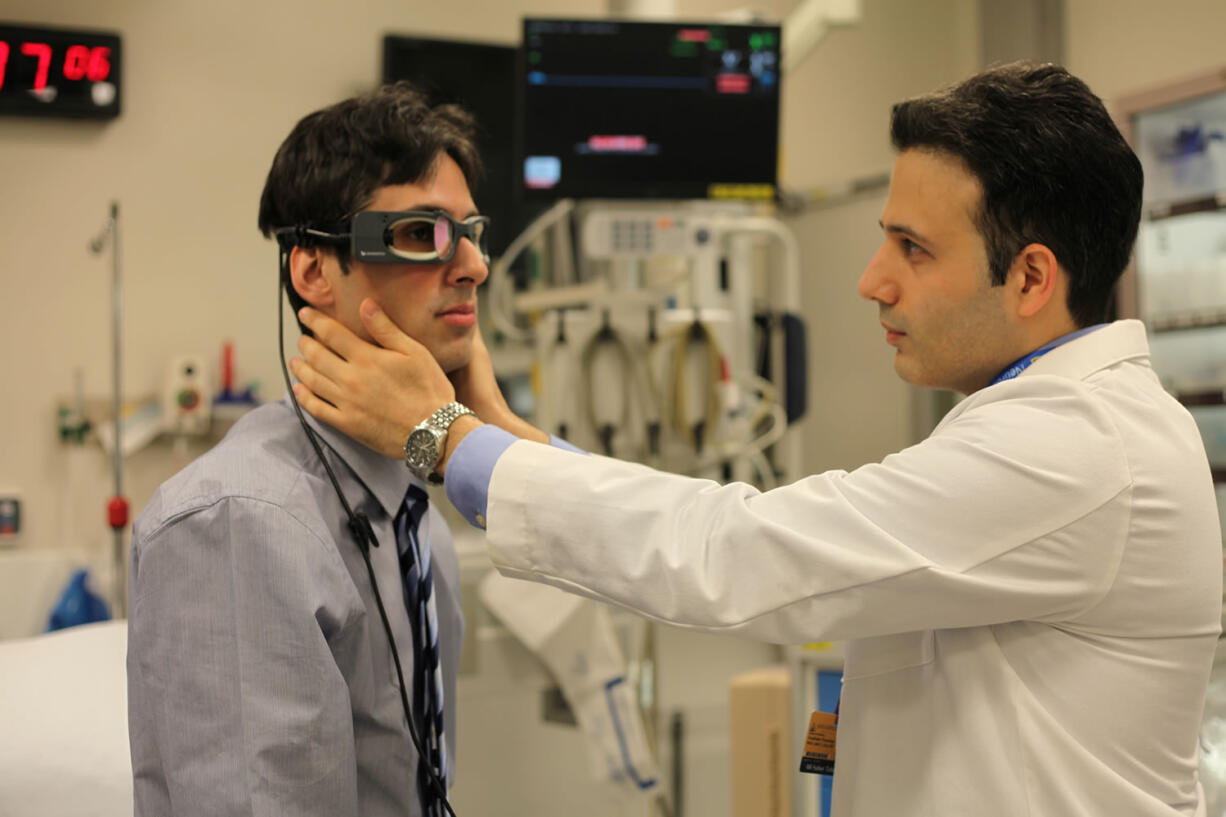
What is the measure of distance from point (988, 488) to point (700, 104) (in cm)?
203

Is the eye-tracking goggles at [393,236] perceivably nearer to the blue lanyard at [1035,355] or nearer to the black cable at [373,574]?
the black cable at [373,574]

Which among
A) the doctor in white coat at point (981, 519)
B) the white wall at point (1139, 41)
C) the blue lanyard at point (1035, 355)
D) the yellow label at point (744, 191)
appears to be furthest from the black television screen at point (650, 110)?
the blue lanyard at point (1035, 355)

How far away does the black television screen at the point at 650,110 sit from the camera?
8.91 ft

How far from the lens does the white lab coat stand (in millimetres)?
979

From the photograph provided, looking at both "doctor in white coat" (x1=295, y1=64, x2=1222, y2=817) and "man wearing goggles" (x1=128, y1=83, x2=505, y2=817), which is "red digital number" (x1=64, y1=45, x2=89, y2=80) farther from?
"doctor in white coat" (x1=295, y1=64, x2=1222, y2=817)

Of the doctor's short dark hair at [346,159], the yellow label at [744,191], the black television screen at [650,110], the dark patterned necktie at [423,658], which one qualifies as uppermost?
the black television screen at [650,110]

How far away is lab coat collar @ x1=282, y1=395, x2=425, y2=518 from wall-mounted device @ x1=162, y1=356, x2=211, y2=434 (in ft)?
6.50

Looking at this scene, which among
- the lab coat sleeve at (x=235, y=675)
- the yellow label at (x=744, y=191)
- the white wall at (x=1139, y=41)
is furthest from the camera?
the white wall at (x=1139, y=41)

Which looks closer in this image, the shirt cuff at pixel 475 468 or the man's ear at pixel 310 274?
the shirt cuff at pixel 475 468

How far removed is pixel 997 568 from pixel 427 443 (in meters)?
0.61

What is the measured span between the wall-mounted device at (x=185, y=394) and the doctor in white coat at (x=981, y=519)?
2.08 metres

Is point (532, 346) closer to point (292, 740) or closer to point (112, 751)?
point (112, 751)

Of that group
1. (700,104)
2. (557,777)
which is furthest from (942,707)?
(700,104)

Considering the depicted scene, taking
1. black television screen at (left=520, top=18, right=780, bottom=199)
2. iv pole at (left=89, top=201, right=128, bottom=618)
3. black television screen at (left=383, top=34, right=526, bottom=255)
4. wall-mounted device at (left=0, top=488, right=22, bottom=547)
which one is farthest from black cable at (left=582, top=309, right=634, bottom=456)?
wall-mounted device at (left=0, top=488, right=22, bottom=547)
